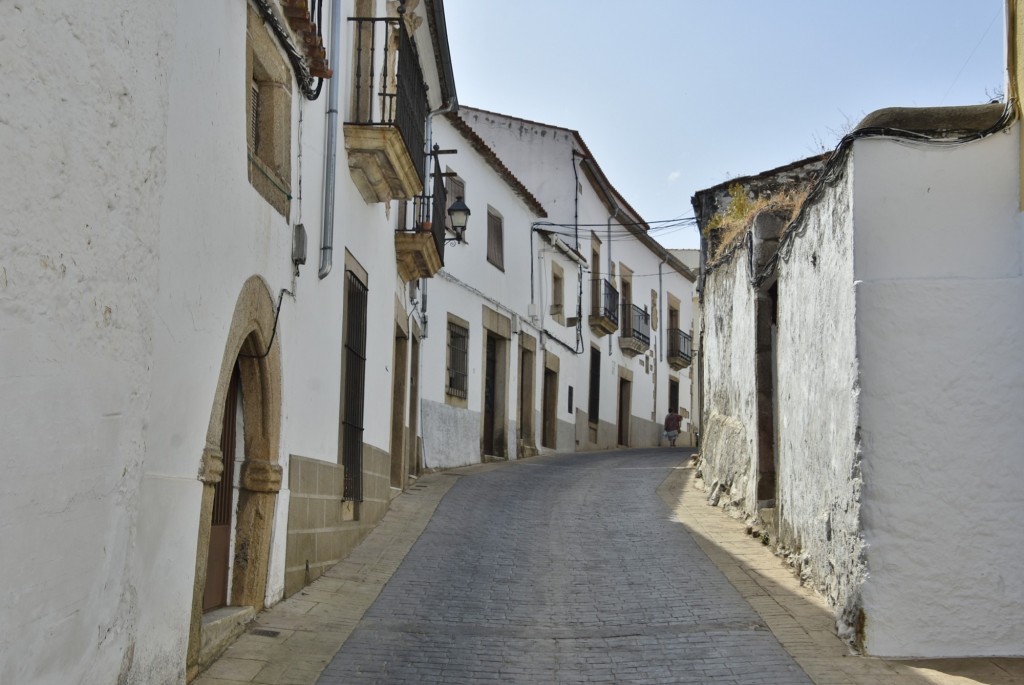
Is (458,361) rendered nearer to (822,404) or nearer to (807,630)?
(822,404)

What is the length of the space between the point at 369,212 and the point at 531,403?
445 inches

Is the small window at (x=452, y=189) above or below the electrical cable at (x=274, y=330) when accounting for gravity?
above

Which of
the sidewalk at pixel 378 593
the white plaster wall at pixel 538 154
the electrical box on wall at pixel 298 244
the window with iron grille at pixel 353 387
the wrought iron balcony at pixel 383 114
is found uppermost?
the white plaster wall at pixel 538 154

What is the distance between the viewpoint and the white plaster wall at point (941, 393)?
265 inches

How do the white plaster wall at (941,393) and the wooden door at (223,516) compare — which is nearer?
the white plaster wall at (941,393)

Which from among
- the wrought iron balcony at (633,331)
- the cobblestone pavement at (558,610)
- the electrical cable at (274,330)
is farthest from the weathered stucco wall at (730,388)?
the wrought iron balcony at (633,331)

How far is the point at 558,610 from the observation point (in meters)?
8.03

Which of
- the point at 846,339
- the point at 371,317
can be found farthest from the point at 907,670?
the point at 371,317

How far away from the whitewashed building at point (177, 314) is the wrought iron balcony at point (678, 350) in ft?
78.4

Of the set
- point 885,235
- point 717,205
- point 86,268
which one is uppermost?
point 717,205

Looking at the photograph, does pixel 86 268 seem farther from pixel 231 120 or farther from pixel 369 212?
pixel 369 212

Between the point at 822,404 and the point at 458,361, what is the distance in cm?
1007

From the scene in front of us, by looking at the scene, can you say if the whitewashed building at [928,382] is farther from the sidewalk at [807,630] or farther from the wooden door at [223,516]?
the wooden door at [223,516]

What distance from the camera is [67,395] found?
13.5 feet
